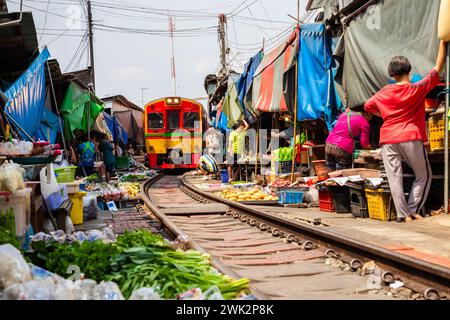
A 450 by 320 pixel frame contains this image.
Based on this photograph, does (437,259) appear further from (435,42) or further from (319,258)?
(435,42)

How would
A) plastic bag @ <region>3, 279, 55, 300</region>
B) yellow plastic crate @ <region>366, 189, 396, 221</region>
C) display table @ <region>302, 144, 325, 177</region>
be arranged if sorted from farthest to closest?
display table @ <region>302, 144, 325, 177</region> → yellow plastic crate @ <region>366, 189, 396, 221</region> → plastic bag @ <region>3, 279, 55, 300</region>

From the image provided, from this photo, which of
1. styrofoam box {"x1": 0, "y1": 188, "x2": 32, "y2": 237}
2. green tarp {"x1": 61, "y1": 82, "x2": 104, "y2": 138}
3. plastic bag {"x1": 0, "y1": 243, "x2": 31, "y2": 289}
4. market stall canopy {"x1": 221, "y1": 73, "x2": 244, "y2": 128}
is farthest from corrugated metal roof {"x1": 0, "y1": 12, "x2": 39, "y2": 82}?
plastic bag {"x1": 0, "y1": 243, "x2": 31, "y2": 289}

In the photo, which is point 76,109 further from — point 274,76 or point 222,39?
point 222,39

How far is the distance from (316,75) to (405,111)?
4338 mm

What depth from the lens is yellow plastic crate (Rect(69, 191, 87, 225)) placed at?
780 centimetres

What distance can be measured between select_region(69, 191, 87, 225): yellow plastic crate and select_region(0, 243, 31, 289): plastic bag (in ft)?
16.4

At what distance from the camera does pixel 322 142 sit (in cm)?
1206

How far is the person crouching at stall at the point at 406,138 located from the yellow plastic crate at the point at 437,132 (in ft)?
0.37

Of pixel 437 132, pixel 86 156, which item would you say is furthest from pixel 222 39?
pixel 437 132

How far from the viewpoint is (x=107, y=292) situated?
8.94 feet

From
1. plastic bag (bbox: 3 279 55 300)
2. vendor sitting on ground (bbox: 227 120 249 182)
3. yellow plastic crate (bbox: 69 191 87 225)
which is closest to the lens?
plastic bag (bbox: 3 279 55 300)

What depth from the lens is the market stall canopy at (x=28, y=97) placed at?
29.0 feet

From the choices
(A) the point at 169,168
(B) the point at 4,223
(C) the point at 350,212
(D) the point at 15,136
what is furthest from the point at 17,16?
(A) the point at 169,168

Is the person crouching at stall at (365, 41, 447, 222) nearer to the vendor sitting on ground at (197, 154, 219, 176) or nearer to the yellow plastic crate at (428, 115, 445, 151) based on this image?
the yellow plastic crate at (428, 115, 445, 151)
